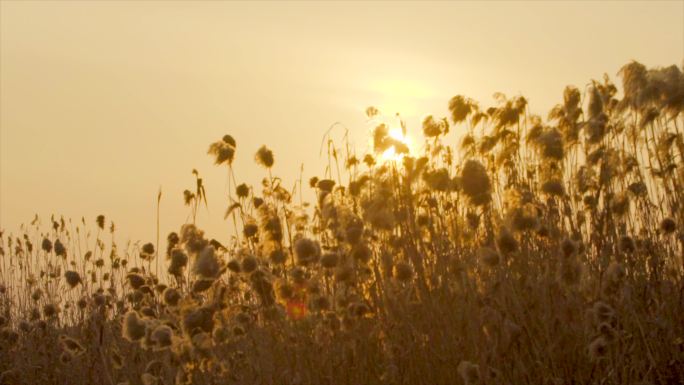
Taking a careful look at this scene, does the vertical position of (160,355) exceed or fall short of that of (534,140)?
it falls short

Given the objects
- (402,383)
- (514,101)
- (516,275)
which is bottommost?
(402,383)

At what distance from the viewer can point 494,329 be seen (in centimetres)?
418

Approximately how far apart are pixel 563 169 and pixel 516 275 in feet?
5.47

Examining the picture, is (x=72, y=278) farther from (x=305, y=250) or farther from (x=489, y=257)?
(x=489, y=257)

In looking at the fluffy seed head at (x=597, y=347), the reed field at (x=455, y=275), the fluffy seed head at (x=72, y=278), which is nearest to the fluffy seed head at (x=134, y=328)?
the reed field at (x=455, y=275)

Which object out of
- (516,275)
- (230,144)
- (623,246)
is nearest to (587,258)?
(623,246)

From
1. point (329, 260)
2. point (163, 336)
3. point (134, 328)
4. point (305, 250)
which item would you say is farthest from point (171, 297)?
point (329, 260)

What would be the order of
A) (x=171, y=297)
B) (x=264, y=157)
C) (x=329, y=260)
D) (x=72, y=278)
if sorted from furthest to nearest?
(x=72, y=278) < (x=264, y=157) < (x=171, y=297) < (x=329, y=260)

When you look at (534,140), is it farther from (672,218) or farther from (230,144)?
(230,144)

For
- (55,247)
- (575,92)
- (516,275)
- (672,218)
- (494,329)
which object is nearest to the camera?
(494,329)

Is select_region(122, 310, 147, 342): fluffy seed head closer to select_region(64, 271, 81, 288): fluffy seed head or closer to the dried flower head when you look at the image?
the dried flower head

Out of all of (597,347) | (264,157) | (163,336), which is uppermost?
(264,157)

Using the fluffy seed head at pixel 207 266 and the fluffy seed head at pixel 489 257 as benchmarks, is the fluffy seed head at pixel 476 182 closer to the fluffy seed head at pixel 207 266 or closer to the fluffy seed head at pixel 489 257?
the fluffy seed head at pixel 489 257


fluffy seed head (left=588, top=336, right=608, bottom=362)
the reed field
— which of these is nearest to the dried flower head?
the reed field
